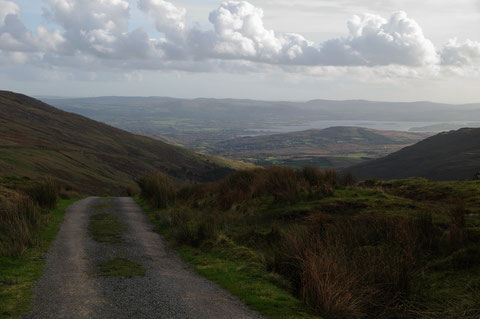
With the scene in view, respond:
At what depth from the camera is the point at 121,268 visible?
9656 millimetres

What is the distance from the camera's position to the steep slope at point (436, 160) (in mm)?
91750

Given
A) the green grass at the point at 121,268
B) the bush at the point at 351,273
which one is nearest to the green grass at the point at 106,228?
the green grass at the point at 121,268

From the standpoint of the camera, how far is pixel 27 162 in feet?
172

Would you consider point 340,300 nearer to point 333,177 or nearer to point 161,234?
point 161,234

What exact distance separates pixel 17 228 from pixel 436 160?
122m

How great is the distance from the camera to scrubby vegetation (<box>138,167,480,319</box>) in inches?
279

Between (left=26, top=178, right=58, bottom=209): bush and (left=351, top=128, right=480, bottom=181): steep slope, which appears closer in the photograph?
(left=26, top=178, right=58, bottom=209): bush

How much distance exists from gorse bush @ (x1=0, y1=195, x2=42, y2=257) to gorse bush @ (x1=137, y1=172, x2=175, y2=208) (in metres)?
8.72

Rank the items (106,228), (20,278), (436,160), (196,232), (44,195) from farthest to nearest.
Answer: (436,160) < (44,195) < (106,228) < (196,232) < (20,278)

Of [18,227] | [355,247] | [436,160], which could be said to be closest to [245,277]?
[355,247]

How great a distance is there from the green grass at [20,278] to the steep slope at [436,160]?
3376 inches

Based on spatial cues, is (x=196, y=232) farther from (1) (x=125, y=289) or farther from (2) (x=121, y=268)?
(1) (x=125, y=289)

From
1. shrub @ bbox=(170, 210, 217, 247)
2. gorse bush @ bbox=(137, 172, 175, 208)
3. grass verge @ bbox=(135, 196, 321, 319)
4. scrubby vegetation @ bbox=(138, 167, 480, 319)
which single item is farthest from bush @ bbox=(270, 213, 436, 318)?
gorse bush @ bbox=(137, 172, 175, 208)

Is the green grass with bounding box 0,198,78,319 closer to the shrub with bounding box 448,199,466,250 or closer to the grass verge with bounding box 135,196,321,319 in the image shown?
the grass verge with bounding box 135,196,321,319
